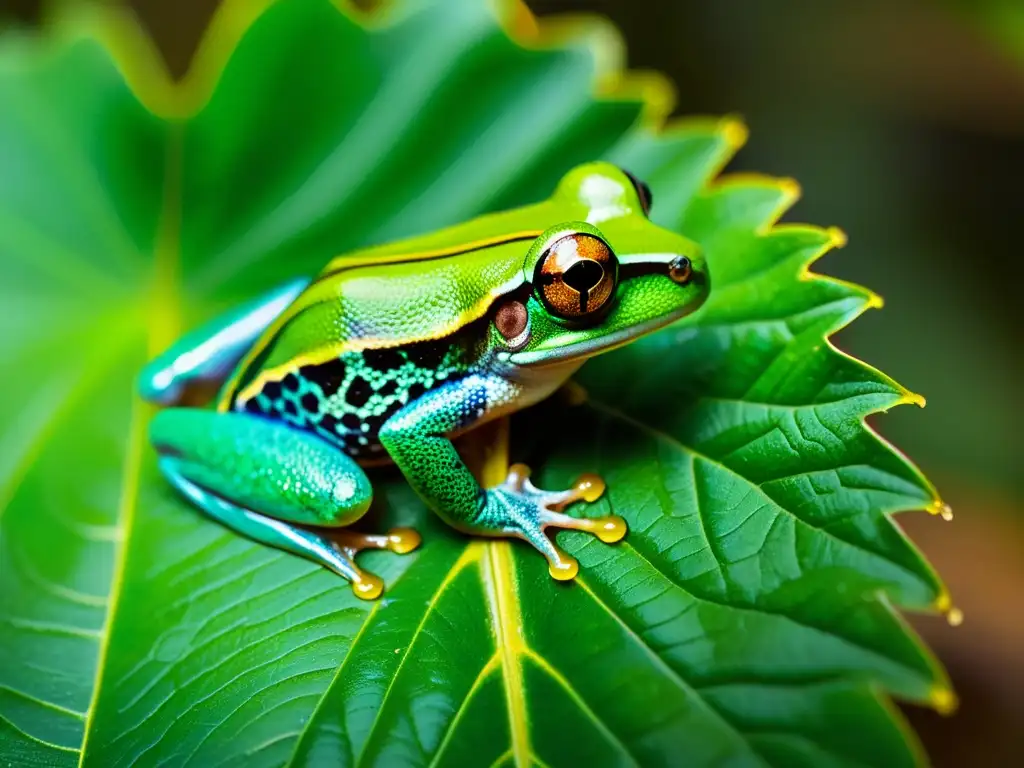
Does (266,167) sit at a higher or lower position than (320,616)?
higher

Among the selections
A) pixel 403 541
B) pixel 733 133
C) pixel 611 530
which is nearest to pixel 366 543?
pixel 403 541

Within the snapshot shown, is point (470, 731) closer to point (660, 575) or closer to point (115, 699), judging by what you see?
point (660, 575)

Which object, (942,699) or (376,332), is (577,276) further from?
(942,699)

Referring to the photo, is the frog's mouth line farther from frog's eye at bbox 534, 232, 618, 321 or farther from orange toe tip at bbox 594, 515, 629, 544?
orange toe tip at bbox 594, 515, 629, 544

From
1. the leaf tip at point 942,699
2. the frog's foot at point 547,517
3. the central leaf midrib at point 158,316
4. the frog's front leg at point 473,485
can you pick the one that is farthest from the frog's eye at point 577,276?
the central leaf midrib at point 158,316

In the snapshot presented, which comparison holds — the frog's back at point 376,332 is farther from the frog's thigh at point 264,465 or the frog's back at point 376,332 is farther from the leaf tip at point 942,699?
the leaf tip at point 942,699

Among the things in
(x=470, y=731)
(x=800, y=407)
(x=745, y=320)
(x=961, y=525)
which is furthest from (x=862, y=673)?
(x=961, y=525)

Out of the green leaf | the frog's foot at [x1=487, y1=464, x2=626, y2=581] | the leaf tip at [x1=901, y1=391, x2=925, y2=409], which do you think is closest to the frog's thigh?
the green leaf
